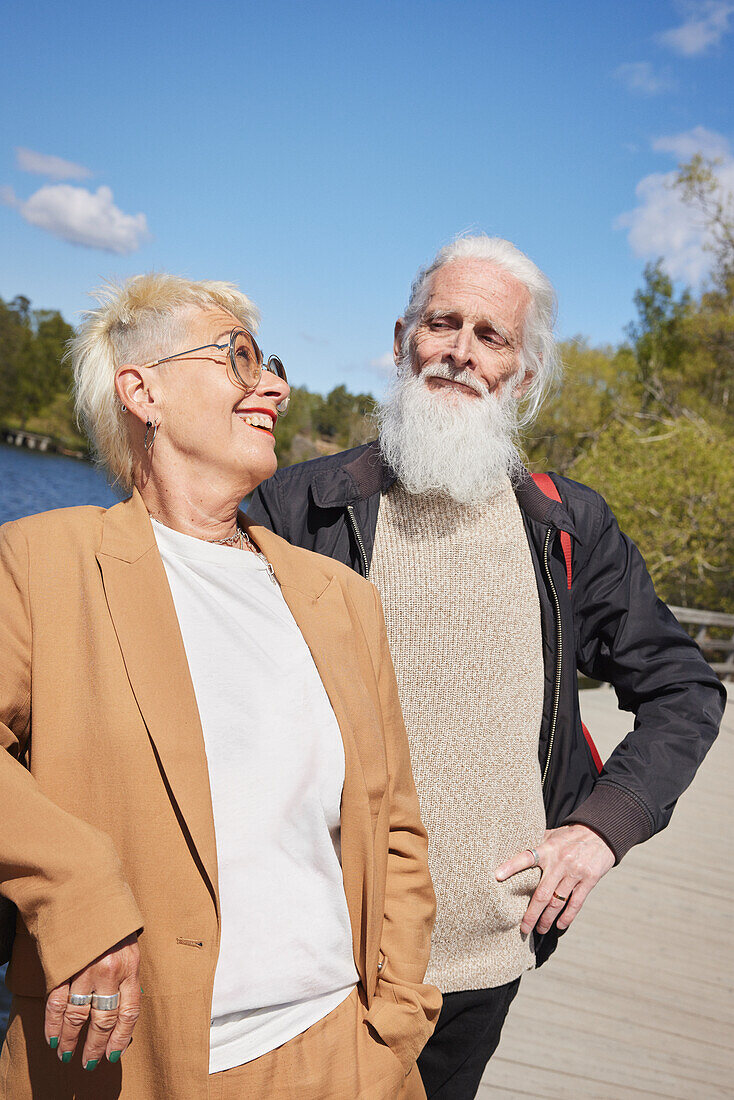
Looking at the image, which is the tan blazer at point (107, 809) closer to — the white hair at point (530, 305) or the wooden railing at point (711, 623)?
the white hair at point (530, 305)

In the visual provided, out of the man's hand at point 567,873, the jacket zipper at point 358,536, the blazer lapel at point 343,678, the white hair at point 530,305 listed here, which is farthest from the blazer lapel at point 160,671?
the white hair at point 530,305

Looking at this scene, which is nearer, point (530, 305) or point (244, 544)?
point (244, 544)

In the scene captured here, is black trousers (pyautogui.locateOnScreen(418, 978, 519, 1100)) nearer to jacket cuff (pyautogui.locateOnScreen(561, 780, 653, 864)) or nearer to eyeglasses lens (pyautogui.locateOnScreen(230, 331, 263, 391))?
jacket cuff (pyautogui.locateOnScreen(561, 780, 653, 864))

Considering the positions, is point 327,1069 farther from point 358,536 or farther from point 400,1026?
point 358,536

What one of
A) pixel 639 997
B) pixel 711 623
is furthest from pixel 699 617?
pixel 639 997

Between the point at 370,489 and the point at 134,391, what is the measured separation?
710 mm

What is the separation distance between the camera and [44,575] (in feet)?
4.25

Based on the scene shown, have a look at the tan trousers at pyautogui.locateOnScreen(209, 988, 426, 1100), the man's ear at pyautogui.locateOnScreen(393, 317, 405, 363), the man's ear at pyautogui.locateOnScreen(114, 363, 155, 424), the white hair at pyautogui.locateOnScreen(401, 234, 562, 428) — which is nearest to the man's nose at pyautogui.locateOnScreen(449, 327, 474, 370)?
the white hair at pyautogui.locateOnScreen(401, 234, 562, 428)

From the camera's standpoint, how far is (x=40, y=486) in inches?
1332

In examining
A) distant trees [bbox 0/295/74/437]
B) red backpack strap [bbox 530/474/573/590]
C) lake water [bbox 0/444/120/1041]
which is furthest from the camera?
distant trees [bbox 0/295/74/437]

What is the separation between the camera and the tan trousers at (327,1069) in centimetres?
126

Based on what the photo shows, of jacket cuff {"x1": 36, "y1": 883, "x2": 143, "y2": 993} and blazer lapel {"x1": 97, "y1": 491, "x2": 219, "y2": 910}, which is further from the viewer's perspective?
blazer lapel {"x1": 97, "y1": 491, "x2": 219, "y2": 910}

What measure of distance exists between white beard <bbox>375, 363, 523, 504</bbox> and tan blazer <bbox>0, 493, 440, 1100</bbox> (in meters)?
0.89

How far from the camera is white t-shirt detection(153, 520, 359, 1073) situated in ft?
4.18
